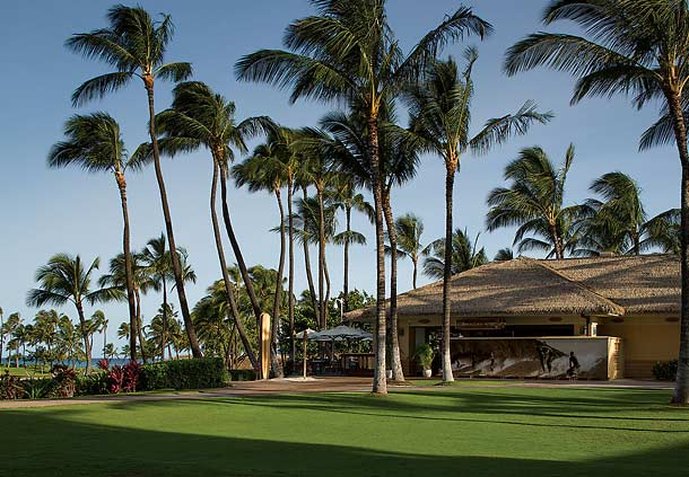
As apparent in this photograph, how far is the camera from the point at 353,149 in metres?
28.7

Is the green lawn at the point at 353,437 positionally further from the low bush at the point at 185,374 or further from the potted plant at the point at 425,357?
the potted plant at the point at 425,357

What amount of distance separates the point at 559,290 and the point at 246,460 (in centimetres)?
2610

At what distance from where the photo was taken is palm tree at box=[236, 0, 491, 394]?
23.2m

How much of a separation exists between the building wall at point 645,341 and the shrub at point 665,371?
1614 millimetres

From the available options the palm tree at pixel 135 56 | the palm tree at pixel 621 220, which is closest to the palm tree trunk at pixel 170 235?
the palm tree at pixel 135 56

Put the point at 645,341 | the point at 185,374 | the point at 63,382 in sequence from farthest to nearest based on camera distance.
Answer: the point at 645,341 → the point at 185,374 → the point at 63,382

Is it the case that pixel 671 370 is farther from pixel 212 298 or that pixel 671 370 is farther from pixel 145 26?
pixel 212 298

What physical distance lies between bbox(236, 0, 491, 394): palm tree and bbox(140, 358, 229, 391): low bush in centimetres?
623

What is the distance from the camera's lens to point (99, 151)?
1432 inches

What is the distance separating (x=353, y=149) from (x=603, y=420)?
14.5 metres

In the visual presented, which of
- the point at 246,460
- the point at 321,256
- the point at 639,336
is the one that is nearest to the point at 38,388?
the point at 246,460

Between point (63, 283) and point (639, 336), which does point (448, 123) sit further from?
point (63, 283)

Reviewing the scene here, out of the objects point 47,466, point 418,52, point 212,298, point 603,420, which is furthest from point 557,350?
point 212,298

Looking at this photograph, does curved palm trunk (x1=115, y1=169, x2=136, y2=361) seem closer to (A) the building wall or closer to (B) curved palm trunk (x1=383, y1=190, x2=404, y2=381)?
(B) curved palm trunk (x1=383, y1=190, x2=404, y2=381)
